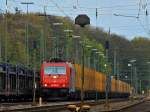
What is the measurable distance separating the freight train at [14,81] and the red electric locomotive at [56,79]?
2.34 metres

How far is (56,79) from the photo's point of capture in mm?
57594

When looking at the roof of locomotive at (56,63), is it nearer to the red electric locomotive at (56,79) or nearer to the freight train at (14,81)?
the red electric locomotive at (56,79)

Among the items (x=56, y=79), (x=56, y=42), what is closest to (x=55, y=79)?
(x=56, y=79)

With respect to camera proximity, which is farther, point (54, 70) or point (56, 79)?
point (54, 70)

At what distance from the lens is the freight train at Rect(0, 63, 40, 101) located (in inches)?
1994

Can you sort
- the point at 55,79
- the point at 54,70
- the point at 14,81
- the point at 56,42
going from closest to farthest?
the point at 14,81, the point at 55,79, the point at 54,70, the point at 56,42

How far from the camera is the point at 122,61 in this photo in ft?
436

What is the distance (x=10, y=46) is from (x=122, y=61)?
125 ft

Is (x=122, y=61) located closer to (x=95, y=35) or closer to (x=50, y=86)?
(x=95, y=35)

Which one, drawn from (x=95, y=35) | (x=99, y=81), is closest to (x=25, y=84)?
(x=99, y=81)

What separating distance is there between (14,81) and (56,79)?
476 centimetres

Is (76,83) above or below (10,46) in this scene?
below

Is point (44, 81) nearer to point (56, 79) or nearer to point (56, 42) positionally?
point (56, 79)

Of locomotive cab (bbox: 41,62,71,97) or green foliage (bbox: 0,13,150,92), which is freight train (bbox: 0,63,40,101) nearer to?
locomotive cab (bbox: 41,62,71,97)
